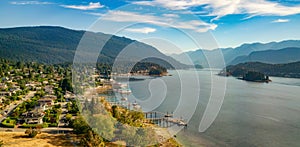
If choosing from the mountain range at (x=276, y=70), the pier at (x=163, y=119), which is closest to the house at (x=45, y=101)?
the pier at (x=163, y=119)

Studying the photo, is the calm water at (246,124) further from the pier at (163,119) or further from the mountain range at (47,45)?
the mountain range at (47,45)

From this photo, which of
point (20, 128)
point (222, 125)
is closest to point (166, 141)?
point (222, 125)

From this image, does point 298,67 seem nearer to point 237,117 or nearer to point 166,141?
point 237,117

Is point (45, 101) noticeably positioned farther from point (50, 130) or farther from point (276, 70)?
point (276, 70)

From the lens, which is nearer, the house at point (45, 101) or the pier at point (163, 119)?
the pier at point (163, 119)

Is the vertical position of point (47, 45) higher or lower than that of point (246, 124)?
A: higher

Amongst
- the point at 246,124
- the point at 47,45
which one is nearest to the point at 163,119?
the point at 246,124

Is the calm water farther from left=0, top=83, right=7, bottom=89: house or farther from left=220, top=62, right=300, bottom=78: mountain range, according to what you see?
left=220, top=62, right=300, bottom=78: mountain range

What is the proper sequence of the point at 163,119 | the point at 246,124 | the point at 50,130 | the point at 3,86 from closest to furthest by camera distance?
1. the point at 50,130
2. the point at 246,124
3. the point at 163,119
4. the point at 3,86
